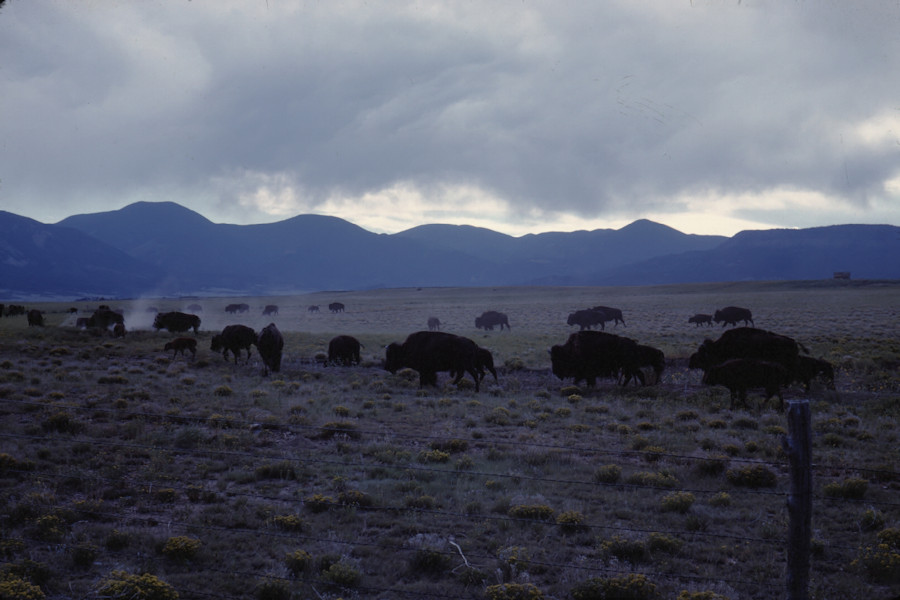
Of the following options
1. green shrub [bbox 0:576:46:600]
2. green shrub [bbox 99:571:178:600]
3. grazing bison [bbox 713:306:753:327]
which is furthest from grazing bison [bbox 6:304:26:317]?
grazing bison [bbox 713:306:753:327]

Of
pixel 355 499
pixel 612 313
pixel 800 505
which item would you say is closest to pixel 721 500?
pixel 800 505

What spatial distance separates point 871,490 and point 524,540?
586 centimetres

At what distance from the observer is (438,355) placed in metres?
17.8

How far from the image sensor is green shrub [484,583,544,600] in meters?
5.25

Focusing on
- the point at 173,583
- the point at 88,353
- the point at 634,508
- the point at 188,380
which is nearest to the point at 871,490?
the point at 634,508

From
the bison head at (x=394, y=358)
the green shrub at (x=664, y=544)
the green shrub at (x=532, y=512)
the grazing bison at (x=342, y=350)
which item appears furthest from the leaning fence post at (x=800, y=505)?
the grazing bison at (x=342, y=350)

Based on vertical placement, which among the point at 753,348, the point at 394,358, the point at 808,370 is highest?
the point at 753,348

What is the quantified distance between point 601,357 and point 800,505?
1405 centimetres

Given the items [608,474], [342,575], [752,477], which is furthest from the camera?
[608,474]

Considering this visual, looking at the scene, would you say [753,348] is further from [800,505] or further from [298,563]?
[298,563]

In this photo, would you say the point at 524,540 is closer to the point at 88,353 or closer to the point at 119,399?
the point at 119,399

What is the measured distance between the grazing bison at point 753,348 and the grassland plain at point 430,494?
1.15 m

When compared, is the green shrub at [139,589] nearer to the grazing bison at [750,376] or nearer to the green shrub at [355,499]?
the green shrub at [355,499]

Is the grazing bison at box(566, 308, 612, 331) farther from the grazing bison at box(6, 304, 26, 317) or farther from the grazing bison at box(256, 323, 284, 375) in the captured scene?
the grazing bison at box(6, 304, 26, 317)
